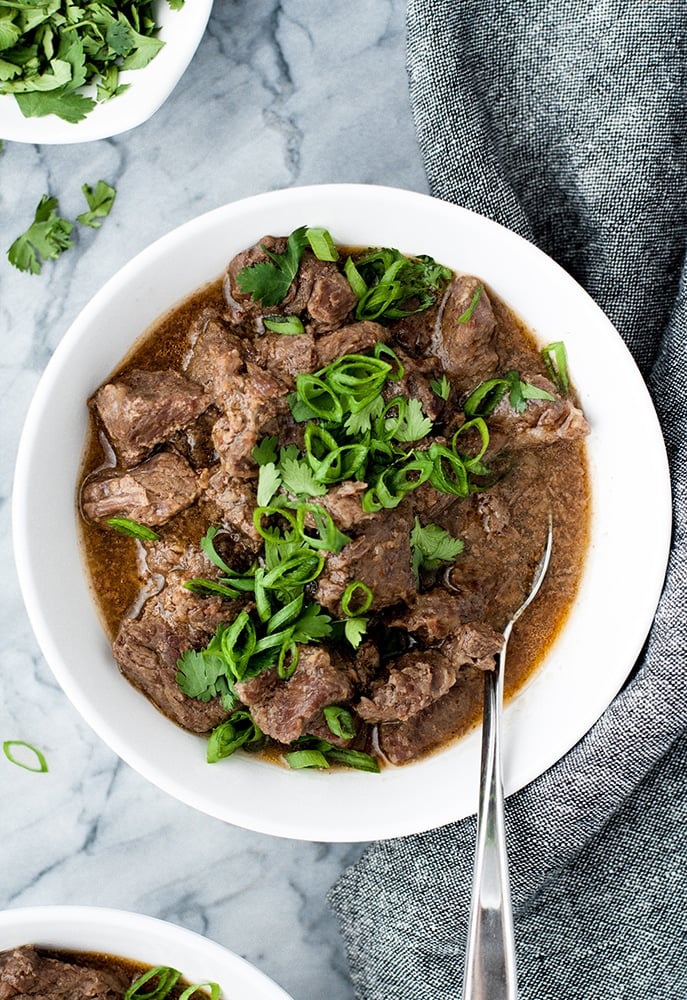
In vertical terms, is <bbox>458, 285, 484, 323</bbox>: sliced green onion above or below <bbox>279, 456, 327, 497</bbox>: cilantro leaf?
above

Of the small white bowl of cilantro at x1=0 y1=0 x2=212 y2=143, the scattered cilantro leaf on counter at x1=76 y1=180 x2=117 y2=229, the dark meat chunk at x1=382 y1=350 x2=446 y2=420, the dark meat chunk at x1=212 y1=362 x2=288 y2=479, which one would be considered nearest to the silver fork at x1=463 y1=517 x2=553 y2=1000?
the dark meat chunk at x1=382 y1=350 x2=446 y2=420

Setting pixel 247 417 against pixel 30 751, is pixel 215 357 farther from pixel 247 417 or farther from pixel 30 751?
pixel 30 751

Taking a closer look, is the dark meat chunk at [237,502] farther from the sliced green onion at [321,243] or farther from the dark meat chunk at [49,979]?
the dark meat chunk at [49,979]

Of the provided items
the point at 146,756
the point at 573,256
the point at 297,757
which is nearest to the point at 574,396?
the point at 573,256

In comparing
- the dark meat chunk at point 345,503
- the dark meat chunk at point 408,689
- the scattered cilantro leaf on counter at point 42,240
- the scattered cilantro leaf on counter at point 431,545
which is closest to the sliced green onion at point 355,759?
the dark meat chunk at point 408,689

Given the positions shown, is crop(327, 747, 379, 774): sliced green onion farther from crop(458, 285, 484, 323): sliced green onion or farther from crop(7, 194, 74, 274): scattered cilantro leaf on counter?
crop(7, 194, 74, 274): scattered cilantro leaf on counter

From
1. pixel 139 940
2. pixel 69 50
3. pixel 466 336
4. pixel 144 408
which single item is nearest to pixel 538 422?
pixel 466 336
